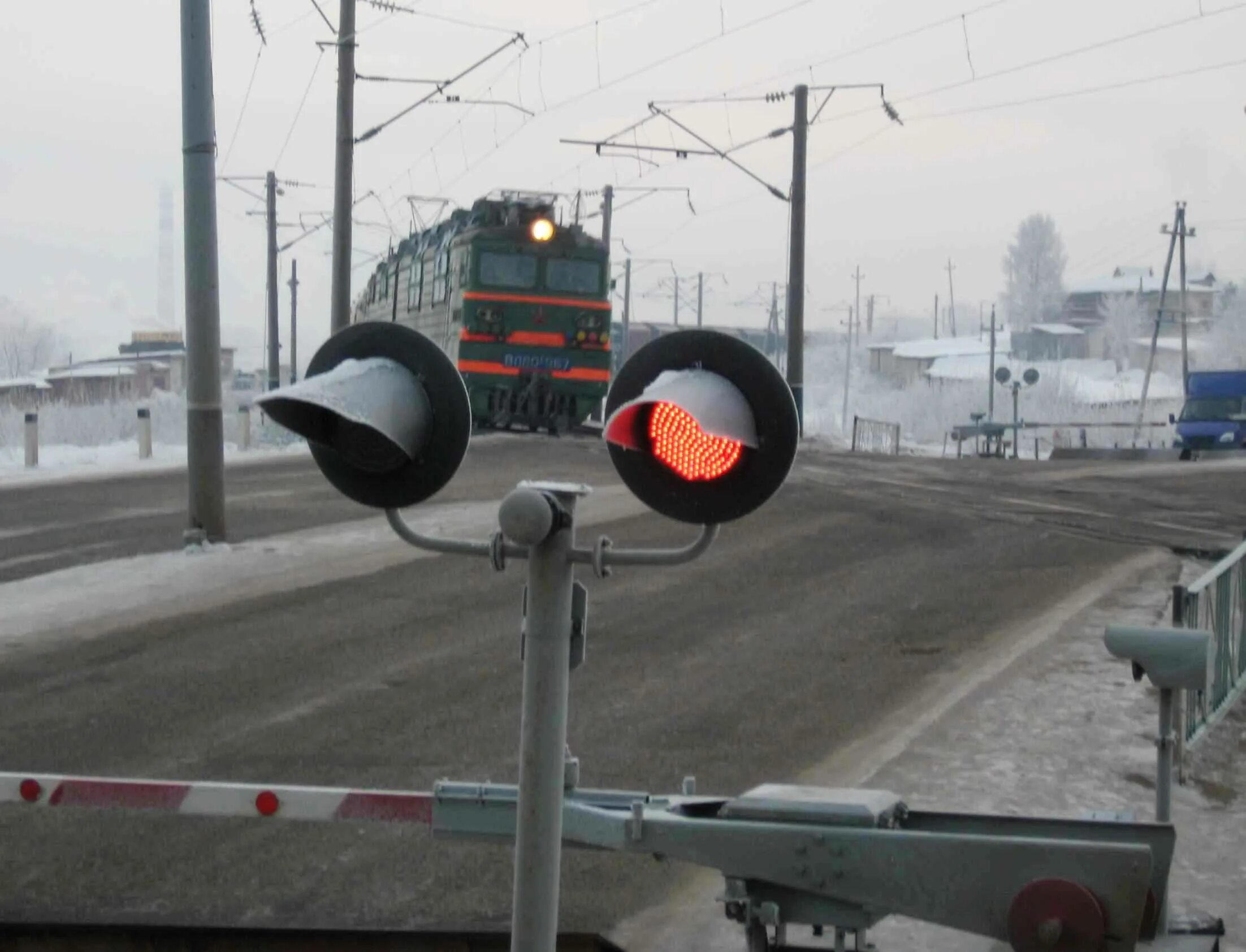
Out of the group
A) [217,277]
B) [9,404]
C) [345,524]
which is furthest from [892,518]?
[9,404]

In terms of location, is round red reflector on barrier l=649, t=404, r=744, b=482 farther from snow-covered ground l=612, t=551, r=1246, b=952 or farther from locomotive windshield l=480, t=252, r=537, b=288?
locomotive windshield l=480, t=252, r=537, b=288

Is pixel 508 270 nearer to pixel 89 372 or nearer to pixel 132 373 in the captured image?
pixel 132 373

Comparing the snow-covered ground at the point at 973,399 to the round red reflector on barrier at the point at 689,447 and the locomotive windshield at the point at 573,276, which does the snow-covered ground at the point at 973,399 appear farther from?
the round red reflector on barrier at the point at 689,447

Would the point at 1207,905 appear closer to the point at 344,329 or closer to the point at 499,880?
the point at 499,880

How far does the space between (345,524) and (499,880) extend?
9.92 metres

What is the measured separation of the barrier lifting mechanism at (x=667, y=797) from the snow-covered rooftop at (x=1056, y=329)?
120887 millimetres

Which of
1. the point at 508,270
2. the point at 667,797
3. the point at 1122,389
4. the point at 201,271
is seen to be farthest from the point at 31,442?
the point at 1122,389

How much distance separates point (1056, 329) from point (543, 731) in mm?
123923

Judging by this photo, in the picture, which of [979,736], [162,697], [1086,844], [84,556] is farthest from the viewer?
[84,556]

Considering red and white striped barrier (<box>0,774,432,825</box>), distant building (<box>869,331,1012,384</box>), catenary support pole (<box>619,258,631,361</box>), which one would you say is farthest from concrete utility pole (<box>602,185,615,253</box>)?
distant building (<box>869,331,1012,384</box>)

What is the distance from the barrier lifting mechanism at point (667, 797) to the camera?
9.98 feet

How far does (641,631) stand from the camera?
35.2 feet

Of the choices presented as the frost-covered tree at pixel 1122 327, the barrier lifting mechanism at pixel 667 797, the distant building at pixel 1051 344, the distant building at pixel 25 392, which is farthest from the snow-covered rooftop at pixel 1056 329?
the barrier lifting mechanism at pixel 667 797

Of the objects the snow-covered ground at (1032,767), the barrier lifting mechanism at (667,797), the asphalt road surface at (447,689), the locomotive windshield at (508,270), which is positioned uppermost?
the locomotive windshield at (508,270)
